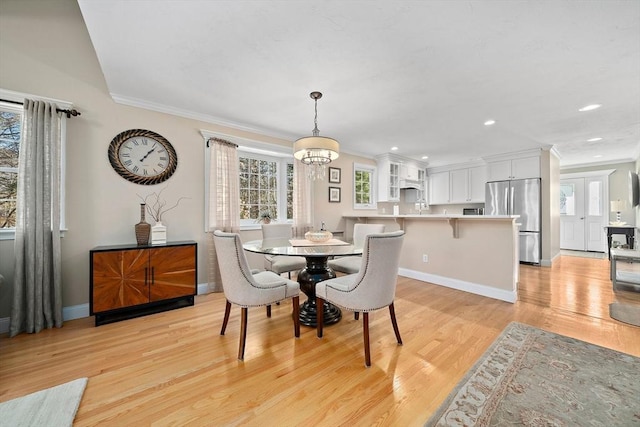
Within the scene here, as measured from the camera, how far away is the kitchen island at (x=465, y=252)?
309cm

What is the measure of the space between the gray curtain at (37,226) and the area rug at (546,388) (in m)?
3.34

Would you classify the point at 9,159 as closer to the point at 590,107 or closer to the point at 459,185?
the point at 590,107

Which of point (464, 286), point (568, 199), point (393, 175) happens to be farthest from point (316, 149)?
point (568, 199)

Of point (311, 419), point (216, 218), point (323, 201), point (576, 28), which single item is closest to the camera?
point (311, 419)

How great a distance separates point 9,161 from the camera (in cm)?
240

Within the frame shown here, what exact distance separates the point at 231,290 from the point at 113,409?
0.90m

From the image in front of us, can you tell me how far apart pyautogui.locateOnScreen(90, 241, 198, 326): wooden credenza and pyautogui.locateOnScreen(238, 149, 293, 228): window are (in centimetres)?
119

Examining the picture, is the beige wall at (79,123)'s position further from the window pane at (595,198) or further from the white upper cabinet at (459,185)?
the window pane at (595,198)

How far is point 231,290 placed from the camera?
203 centimetres

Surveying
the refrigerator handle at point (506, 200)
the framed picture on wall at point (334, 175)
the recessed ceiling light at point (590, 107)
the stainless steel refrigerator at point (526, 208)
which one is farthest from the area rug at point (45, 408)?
the refrigerator handle at point (506, 200)

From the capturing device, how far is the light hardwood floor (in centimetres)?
141

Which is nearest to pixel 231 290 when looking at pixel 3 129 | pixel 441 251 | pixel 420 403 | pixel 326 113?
pixel 420 403

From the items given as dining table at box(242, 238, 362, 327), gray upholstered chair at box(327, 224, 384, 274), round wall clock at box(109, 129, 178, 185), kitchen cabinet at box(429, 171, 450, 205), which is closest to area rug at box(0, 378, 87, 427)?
dining table at box(242, 238, 362, 327)

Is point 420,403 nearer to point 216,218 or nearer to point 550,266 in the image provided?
point 216,218
